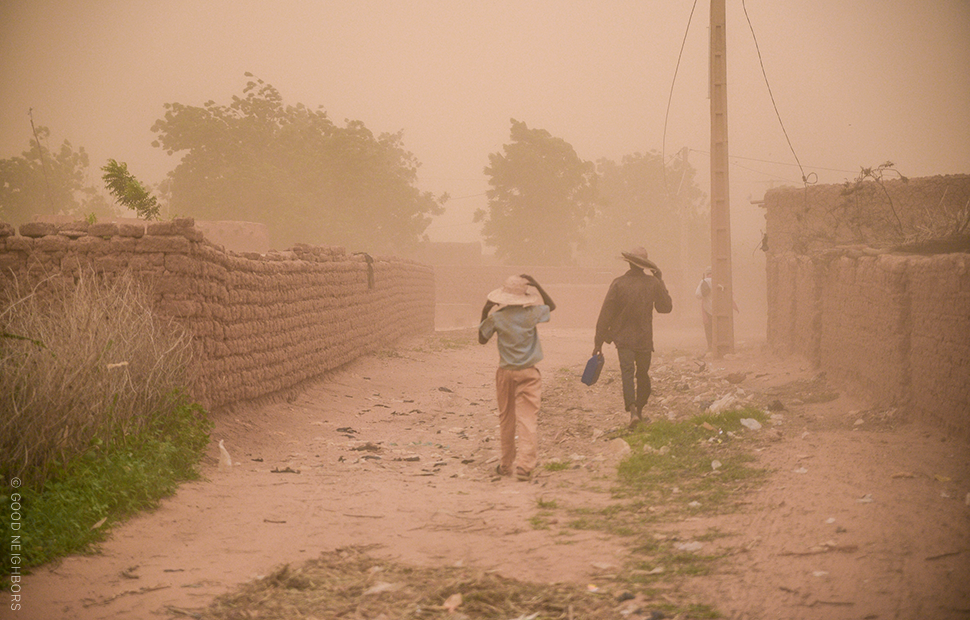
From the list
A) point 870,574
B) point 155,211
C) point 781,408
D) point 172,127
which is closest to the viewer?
point 870,574

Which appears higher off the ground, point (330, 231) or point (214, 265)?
point (330, 231)

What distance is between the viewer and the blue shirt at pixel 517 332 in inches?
249

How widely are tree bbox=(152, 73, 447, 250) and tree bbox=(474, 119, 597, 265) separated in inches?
308

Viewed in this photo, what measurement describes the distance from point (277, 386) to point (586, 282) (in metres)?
31.3

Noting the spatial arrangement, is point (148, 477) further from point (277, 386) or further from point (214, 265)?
point (277, 386)

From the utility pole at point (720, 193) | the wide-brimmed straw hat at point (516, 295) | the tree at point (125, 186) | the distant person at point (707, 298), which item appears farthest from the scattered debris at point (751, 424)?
the tree at point (125, 186)

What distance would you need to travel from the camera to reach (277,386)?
27.7 ft

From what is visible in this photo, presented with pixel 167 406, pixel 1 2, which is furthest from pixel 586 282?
pixel 1 2

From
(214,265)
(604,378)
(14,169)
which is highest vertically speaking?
(14,169)

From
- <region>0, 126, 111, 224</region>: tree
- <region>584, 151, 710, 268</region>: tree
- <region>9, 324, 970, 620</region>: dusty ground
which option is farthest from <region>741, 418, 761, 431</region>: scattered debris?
<region>584, 151, 710, 268</region>: tree

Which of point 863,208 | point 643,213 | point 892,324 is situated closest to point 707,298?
point 863,208

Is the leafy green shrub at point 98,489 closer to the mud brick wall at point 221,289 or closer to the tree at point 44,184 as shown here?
the mud brick wall at point 221,289

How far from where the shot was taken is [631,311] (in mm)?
7828

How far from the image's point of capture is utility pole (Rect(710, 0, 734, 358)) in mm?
13836
